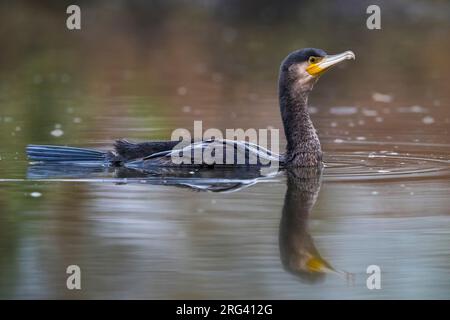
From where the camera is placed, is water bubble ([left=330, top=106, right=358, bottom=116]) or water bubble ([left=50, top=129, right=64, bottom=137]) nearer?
water bubble ([left=50, top=129, right=64, bottom=137])

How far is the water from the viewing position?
19.7 ft

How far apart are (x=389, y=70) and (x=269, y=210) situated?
1214cm

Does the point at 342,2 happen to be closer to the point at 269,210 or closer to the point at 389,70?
the point at 389,70

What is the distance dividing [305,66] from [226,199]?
2.08m

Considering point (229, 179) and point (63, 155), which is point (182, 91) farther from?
point (229, 179)

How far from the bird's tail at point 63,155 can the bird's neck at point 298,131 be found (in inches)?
67.1

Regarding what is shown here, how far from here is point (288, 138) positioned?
32.2 ft

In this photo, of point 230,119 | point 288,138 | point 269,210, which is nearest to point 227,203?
point 269,210

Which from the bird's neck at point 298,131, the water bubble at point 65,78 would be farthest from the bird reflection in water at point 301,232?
the water bubble at point 65,78

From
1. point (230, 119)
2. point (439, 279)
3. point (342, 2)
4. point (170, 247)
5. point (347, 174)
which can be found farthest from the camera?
point (342, 2)

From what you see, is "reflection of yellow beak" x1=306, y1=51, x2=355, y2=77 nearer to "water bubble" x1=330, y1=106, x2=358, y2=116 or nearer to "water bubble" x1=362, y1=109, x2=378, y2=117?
"water bubble" x1=362, y1=109, x2=378, y2=117

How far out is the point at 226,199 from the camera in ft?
26.8

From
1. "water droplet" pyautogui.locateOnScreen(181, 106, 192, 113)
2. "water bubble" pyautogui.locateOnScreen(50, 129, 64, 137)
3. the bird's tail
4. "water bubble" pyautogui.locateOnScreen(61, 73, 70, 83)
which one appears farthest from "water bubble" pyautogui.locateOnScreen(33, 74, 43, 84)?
the bird's tail

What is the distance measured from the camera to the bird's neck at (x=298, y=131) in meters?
9.61
